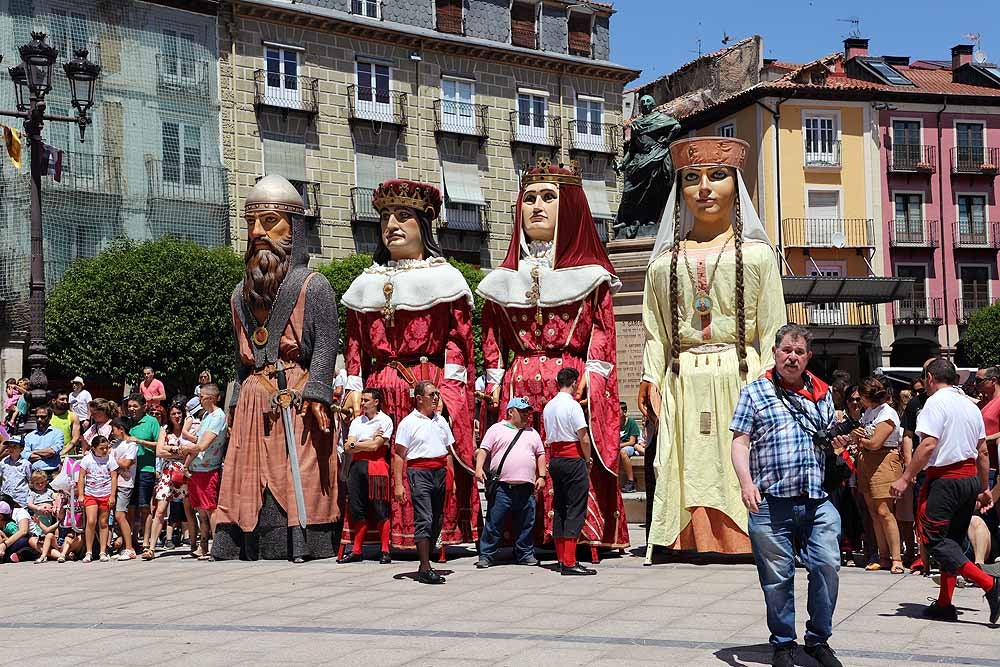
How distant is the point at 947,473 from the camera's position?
823 cm

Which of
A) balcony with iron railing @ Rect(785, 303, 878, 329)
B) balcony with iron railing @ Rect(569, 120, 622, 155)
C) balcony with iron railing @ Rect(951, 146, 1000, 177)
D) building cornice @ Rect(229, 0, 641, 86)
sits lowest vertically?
balcony with iron railing @ Rect(785, 303, 878, 329)

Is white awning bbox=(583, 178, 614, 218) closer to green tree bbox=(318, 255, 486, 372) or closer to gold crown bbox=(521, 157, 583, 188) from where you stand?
green tree bbox=(318, 255, 486, 372)

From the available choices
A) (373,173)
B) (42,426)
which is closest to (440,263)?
(42,426)

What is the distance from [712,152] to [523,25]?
3362 cm

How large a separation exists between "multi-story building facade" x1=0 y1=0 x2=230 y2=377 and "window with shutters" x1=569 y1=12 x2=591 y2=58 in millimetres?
12769

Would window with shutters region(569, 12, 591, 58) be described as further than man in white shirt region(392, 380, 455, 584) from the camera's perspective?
Yes

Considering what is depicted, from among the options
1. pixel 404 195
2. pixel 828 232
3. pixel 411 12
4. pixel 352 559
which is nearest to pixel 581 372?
pixel 404 195

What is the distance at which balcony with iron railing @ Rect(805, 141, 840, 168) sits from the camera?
146 feet

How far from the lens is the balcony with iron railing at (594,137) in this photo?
143 ft

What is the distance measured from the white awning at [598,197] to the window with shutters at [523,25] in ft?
15.9

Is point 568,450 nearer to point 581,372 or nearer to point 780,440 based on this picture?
point 581,372

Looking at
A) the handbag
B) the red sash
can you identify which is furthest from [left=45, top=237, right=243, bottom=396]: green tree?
the red sash

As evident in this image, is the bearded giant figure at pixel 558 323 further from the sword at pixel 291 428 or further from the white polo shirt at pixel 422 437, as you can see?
the sword at pixel 291 428

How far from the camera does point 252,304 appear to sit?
1190 cm
